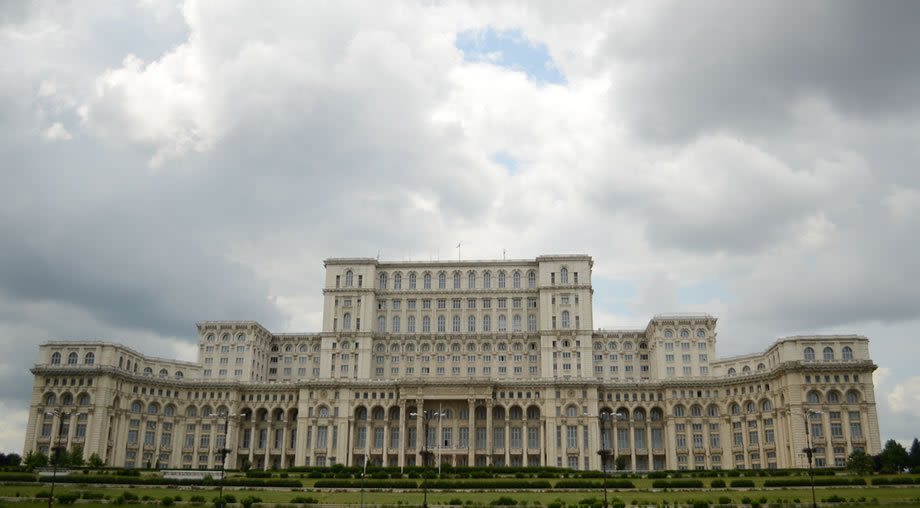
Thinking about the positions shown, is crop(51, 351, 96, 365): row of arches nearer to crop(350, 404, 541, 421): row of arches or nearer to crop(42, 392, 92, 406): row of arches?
crop(42, 392, 92, 406): row of arches

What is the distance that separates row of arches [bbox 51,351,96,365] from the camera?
151 metres

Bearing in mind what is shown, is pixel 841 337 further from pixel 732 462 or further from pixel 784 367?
pixel 732 462

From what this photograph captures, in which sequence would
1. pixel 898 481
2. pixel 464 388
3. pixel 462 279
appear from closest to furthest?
1. pixel 898 481
2. pixel 464 388
3. pixel 462 279

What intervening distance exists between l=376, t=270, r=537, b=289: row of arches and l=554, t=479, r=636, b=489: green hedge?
77.8 meters

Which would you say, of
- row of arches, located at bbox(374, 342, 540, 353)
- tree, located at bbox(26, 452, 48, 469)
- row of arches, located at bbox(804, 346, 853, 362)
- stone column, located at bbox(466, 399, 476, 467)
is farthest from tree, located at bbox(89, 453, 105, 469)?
row of arches, located at bbox(804, 346, 853, 362)

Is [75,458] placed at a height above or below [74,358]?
below

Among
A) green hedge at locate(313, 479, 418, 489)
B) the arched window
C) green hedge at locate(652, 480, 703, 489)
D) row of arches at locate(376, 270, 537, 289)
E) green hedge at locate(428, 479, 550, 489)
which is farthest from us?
row of arches at locate(376, 270, 537, 289)

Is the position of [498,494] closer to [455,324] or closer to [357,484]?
[357,484]

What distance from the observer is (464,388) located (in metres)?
154

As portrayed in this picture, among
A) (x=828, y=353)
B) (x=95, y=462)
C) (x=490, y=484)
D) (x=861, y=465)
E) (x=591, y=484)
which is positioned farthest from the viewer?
(x=828, y=353)

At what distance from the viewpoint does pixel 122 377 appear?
153m

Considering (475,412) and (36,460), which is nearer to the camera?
(36,460)

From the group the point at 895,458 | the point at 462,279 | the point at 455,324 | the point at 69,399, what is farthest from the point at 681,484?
the point at 69,399

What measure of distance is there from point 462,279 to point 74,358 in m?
77.9
